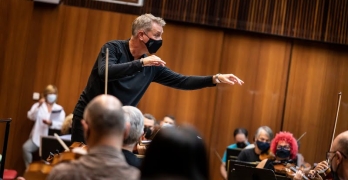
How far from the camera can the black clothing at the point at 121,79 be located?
12.8 ft

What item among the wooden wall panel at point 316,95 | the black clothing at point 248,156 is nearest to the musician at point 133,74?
the black clothing at point 248,156

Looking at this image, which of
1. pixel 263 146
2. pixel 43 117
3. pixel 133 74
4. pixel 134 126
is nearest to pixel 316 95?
pixel 263 146

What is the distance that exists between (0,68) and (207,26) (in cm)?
319

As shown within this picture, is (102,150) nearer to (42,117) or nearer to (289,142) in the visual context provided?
(289,142)

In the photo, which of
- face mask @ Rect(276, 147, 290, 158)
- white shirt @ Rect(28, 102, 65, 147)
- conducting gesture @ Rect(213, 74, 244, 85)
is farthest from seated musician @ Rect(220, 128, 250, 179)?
conducting gesture @ Rect(213, 74, 244, 85)

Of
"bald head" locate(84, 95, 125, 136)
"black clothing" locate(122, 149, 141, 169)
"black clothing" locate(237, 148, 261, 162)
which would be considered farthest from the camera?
"black clothing" locate(237, 148, 261, 162)

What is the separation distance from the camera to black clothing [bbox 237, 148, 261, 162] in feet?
23.6

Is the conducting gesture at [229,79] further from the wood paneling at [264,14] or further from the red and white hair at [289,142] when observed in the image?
the wood paneling at [264,14]

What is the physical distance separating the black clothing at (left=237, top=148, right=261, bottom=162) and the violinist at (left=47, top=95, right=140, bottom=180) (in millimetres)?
4862

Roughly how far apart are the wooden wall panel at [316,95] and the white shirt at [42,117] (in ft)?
11.6

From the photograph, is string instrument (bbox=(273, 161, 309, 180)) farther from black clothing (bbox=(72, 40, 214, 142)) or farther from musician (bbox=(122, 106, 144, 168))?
musician (bbox=(122, 106, 144, 168))

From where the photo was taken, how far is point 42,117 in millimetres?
9055

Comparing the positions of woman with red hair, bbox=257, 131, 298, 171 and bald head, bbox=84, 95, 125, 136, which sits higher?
bald head, bbox=84, 95, 125, 136

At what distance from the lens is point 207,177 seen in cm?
203
